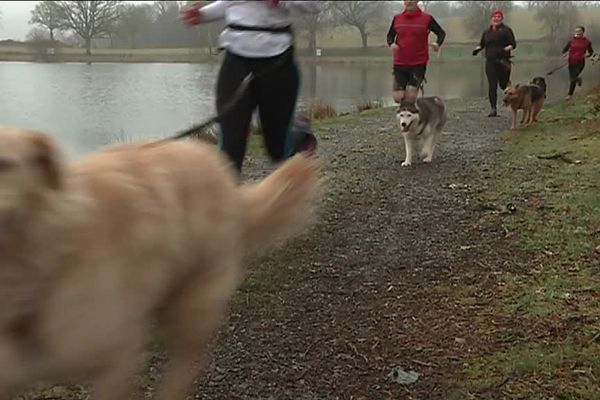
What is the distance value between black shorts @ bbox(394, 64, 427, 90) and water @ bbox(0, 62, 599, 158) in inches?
50.4

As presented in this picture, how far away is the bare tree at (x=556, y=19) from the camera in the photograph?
33844 millimetres

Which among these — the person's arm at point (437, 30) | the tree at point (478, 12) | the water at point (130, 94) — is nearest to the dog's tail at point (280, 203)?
the water at point (130, 94)

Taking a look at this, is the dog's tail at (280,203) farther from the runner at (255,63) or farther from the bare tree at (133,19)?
the bare tree at (133,19)

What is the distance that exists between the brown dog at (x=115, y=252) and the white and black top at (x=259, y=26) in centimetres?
153

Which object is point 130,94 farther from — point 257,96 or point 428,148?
point 257,96

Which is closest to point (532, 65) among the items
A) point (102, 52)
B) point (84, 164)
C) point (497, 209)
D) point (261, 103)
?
point (102, 52)

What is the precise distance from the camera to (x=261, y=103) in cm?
427

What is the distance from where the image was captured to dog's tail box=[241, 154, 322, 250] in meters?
2.76

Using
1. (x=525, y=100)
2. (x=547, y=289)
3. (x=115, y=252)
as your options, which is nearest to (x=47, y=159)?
(x=115, y=252)

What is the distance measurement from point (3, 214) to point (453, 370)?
2145 millimetres

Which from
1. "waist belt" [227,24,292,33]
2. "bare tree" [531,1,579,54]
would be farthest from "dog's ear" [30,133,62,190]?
"bare tree" [531,1,579,54]

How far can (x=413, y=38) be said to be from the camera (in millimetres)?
9742

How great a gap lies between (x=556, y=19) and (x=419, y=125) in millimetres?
31988

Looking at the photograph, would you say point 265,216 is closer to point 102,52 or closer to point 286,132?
point 286,132
